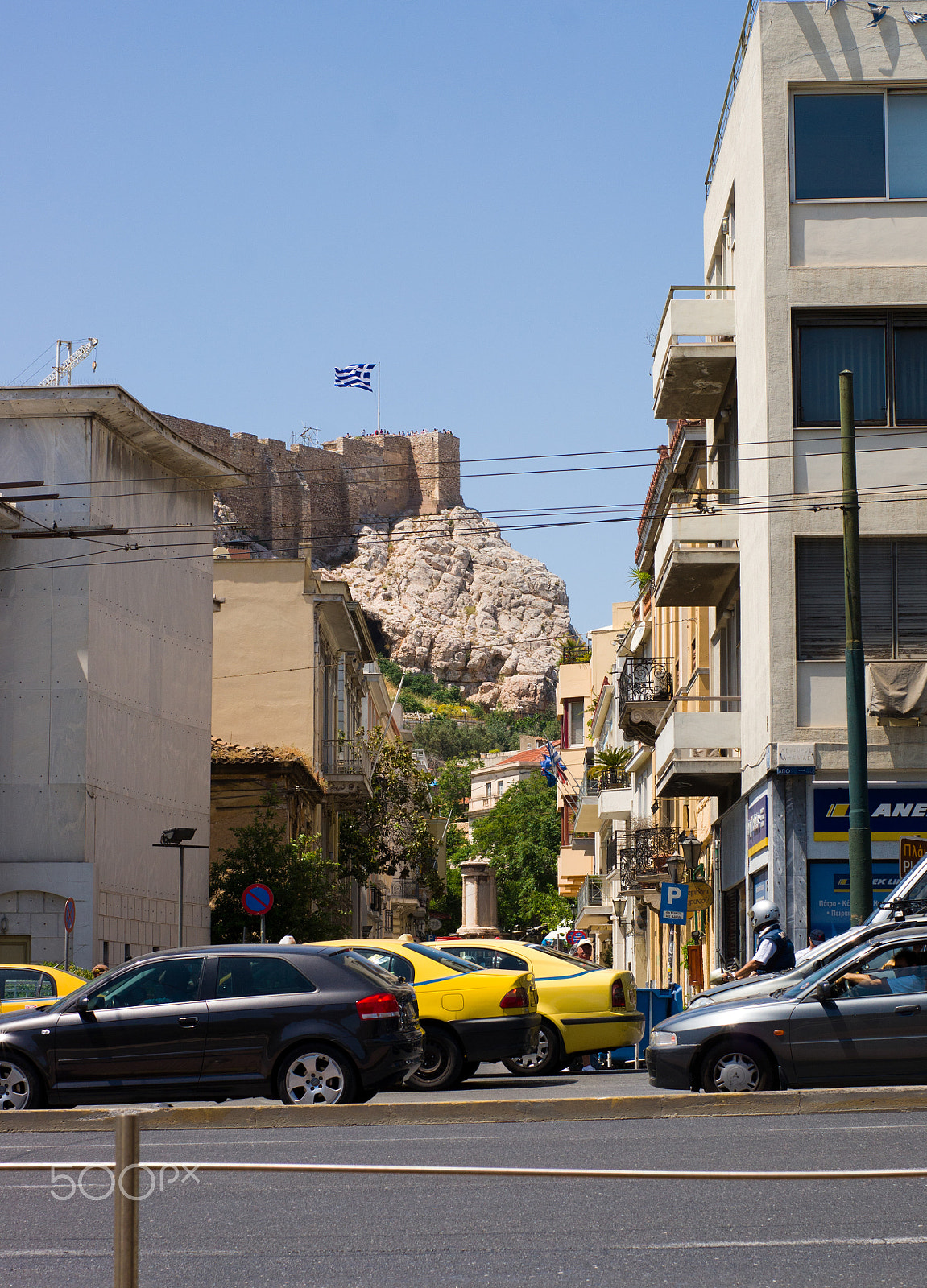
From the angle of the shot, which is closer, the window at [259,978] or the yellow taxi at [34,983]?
the window at [259,978]

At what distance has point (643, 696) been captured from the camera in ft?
110

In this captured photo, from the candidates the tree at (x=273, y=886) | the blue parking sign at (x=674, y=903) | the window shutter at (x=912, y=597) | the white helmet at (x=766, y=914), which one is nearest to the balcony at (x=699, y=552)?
the window shutter at (x=912, y=597)

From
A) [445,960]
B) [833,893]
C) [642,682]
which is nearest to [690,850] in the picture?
[642,682]

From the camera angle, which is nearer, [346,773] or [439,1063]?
[439,1063]

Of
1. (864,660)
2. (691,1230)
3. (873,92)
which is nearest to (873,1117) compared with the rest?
(691,1230)

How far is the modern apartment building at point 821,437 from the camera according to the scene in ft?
71.8

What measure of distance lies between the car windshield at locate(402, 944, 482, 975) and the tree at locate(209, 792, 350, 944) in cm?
1929

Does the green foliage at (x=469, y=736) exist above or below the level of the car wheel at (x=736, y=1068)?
above

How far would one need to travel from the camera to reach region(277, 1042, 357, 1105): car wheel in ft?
41.3

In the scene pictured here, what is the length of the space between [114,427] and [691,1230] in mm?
27169

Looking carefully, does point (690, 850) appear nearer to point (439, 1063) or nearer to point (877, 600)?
point (877, 600)

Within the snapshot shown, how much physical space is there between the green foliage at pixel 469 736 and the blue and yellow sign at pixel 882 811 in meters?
121

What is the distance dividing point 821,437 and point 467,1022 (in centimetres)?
1082

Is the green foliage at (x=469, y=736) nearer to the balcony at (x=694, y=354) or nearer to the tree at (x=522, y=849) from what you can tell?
Answer: the tree at (x=522, y=849)
